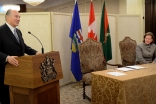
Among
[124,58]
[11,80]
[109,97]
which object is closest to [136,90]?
[109,97]

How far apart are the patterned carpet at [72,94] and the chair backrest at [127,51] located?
3.49 ft

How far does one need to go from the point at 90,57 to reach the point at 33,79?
205cm

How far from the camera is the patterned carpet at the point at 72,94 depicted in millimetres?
3756

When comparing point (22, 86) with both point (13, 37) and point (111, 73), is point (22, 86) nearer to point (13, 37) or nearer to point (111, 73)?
point (13, 37)

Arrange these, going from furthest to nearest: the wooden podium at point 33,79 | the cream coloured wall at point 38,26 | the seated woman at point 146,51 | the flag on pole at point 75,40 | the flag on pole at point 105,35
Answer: the flag on pole at point 105,35 < the flag on pole at point 75,40 < the cream coloured wall at point 38,26 < the seated woman at point 146,51 < the wooden podium at point 33,79

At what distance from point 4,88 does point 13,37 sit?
63 cm

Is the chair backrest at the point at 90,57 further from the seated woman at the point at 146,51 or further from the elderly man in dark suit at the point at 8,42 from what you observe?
the elderly man in dark suit at the point at 8,42

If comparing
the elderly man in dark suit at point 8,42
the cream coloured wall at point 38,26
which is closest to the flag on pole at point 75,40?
the cream coloured wall at point 38,26

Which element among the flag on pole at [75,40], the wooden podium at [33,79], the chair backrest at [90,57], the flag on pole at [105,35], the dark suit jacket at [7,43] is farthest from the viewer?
the flag on pole at [105,35]

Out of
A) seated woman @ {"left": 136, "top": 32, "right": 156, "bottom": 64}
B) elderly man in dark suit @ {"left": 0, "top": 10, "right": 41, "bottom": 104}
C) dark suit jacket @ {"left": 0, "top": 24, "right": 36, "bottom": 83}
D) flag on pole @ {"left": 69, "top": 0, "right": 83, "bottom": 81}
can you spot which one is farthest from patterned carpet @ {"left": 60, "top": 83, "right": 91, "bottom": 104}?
dark suit jacket @ {"left": 0, "top": 24, "right": 36, "bottom": 83}

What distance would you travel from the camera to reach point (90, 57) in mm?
3930

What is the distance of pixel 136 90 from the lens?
2584 mm

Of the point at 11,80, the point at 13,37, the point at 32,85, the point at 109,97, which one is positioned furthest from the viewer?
the point at 109,97

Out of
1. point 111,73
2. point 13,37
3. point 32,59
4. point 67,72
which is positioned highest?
point 13,37
